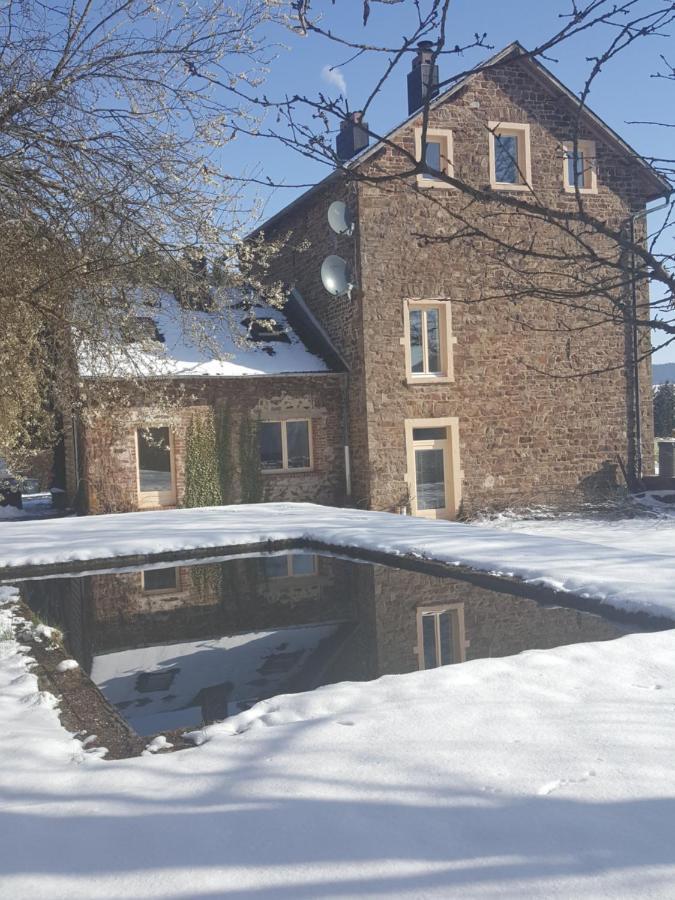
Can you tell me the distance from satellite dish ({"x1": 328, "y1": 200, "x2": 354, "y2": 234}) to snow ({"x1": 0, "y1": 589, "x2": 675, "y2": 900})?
1281 cm

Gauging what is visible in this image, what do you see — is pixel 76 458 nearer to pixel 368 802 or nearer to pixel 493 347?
pixel 493 347

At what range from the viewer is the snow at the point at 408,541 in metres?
6.96

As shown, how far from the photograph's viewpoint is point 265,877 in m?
2.51

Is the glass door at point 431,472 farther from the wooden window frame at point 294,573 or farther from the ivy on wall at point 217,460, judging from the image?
the wooden window frame at point 294,573

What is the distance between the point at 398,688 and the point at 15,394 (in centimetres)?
425

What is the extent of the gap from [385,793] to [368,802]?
98 mm

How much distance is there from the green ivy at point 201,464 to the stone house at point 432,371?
7.5 inches

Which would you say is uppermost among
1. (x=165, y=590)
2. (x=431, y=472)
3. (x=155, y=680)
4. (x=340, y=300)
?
(x=340, y=300)

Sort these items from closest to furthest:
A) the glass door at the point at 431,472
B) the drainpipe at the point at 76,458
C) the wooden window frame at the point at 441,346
A: the drainpipe at the point at 76,458 → the wooden window frame at the point at 441,346 → the glass door at the point at 431,472

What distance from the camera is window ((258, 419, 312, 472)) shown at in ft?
53.7

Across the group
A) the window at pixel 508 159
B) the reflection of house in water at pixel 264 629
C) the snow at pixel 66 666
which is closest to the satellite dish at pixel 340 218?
the window at pixel 508 159

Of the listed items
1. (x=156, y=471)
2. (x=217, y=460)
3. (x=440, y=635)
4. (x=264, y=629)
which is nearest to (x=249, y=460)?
(x=217, y=460)

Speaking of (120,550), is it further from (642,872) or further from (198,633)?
(642,872)

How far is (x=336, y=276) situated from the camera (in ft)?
52.7
